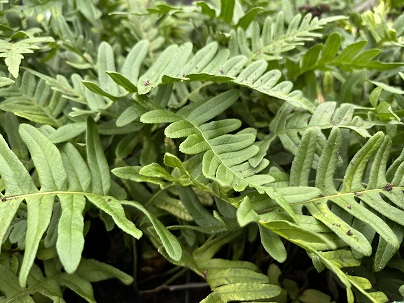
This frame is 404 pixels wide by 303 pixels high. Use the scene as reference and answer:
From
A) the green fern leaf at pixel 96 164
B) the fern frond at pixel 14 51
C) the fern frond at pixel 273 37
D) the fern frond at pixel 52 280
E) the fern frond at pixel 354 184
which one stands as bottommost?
the fern frond at pixel 52 280

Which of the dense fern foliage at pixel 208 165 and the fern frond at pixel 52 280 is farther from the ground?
the dense fern foliage at pixel 208 165

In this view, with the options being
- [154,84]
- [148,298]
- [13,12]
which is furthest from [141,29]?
[148,298]

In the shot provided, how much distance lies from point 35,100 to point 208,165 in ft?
1.40

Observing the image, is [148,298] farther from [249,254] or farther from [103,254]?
[249,254]

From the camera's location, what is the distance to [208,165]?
727 mm

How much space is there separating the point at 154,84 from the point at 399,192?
455 mm

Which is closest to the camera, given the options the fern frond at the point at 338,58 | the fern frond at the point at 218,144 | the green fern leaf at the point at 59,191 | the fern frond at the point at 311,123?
the green fern leaf at the point at 59,191

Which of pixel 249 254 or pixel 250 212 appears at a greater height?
pixel 250 212

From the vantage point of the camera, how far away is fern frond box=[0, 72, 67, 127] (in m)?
0.90

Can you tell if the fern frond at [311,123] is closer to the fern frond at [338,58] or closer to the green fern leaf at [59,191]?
the fern frond at [338,58]

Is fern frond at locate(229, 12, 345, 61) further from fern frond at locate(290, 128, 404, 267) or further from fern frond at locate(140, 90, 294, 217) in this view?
fern frond at locate(290, 128, 404, 267)

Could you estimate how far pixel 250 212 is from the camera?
0.62m

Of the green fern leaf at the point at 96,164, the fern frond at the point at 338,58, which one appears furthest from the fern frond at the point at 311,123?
the green fern leaf at the point at 96,164

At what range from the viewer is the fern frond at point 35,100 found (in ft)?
2.96
